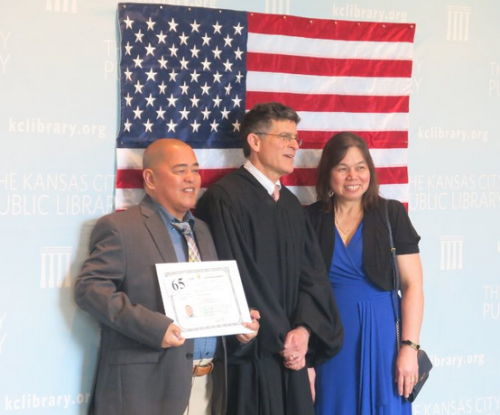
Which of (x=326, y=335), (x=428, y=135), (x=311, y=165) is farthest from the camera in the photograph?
(x=428, y=135)

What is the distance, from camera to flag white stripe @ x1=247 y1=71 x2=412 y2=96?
363 cm

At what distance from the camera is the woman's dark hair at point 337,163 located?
11.4 feet

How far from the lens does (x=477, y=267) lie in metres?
4.17

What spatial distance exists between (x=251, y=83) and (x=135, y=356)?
1383 millimetres

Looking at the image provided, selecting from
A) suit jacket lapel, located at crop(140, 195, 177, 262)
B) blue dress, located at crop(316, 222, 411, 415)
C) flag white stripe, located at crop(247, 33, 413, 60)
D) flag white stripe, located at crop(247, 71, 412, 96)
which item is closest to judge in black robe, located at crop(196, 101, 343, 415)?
blue dress, located at crop(316, 222, 411, 415)

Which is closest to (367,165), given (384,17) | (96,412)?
(384,17)

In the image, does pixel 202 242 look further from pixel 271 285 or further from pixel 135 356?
pixel 135 356

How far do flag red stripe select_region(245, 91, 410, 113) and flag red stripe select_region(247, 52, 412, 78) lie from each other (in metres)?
0.11

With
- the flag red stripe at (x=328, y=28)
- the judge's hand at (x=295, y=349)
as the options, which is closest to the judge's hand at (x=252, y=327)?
the judge's hand at (x=295, y=349)

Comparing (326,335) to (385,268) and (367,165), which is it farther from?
(367,165)

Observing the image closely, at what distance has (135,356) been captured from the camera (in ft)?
9.56

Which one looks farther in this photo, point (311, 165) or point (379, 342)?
point (311, 165)

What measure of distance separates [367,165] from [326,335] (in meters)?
0.77

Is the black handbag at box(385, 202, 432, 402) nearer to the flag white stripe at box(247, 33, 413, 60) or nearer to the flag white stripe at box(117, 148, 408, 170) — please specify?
the flag white stripe at box(117, 148, 408, 170)
